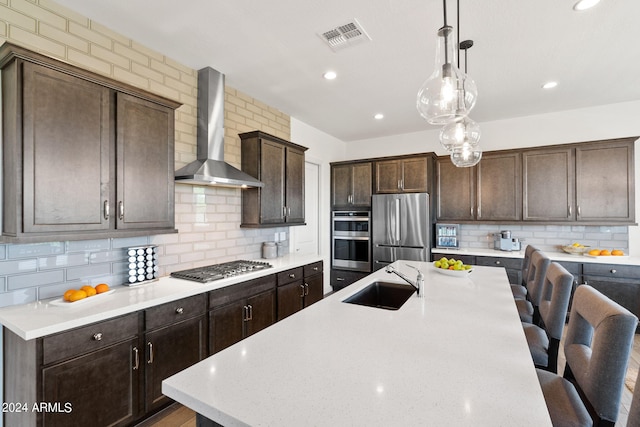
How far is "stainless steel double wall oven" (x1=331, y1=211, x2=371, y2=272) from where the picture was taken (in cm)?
494

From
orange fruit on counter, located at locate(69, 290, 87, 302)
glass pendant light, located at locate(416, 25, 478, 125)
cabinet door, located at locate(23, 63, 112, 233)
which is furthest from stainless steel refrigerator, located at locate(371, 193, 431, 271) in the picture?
orange fruit on counter, located at locate(69, 290, 87, 302)

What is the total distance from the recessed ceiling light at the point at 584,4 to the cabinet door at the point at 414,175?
8.44 feet

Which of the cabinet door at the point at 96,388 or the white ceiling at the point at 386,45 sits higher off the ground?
the white ceiling at the point at 386,45

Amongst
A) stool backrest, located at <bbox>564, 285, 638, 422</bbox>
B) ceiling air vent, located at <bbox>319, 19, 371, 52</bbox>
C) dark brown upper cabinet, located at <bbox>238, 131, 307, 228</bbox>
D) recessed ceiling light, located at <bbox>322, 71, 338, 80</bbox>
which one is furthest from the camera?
dark brown upper cabinet, located at <bbox>238, 131, 307, 228</bbox>

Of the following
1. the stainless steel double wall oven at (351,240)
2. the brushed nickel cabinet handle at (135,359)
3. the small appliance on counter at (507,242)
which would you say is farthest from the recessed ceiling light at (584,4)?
the brushed nickel cabinet handle at (135,359)

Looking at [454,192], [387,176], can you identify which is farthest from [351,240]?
[454,192]

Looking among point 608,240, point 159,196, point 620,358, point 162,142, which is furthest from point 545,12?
point 608,240

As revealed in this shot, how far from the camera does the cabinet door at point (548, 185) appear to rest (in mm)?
3881

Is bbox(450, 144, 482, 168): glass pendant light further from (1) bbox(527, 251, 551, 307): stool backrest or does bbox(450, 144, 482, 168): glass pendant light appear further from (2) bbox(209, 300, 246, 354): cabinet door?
(2) bbox(209, 300, 246, 354): cabinet door

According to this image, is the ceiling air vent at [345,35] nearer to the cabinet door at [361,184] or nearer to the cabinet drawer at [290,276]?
the cabinet drawer at [290,276]

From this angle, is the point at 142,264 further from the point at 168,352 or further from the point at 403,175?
the point at 403,175

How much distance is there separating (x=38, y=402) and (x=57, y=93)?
5.46ft

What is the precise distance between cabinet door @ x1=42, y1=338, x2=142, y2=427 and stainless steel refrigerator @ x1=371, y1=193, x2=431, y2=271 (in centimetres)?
357

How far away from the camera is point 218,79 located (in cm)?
295
